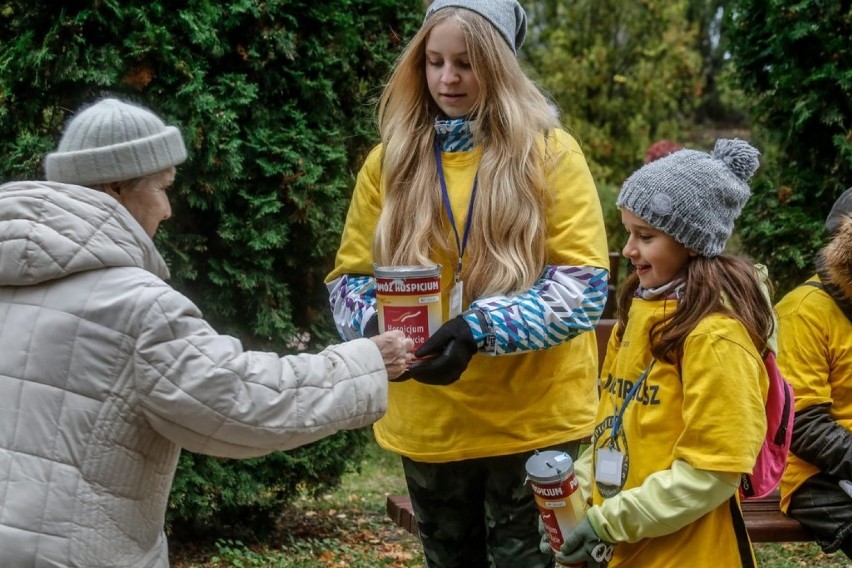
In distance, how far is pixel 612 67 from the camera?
12.7m

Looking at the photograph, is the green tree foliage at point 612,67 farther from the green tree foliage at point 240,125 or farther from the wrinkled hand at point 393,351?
the wrinkled hand at point 393,351

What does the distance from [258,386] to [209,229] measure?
9.23ft

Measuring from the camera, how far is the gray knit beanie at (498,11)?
3.07 metres

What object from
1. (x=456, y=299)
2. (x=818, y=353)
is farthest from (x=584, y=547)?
(x=818, y=353)

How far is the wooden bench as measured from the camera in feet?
12.9

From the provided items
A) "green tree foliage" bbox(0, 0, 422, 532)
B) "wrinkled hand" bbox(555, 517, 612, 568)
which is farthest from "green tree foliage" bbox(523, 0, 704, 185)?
"wrinkled hand" bbox(555, 517, 612, 568)

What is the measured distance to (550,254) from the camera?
3.04 meters

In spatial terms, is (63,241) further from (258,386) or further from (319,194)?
(319,194)

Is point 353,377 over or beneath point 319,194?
over

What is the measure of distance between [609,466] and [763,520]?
1507 mm

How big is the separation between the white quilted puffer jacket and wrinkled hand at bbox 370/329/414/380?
430mm

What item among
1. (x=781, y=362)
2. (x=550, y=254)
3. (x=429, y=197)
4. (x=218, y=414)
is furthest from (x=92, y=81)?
(x=781, y=362)

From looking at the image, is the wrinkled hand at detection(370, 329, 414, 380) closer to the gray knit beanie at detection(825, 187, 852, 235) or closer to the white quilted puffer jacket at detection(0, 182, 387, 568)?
the white quilted puffer jacket at detection(0, 182, 387, 568)

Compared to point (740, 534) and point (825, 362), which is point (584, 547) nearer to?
point (740, 534)
